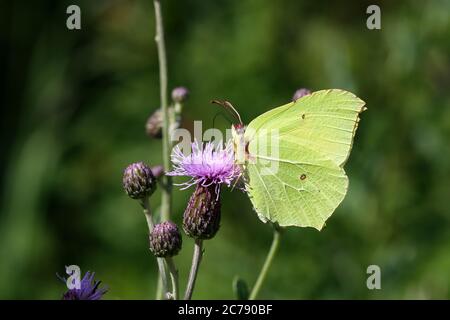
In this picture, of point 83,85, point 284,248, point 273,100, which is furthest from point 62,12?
point 284,248

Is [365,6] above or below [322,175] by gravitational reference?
above

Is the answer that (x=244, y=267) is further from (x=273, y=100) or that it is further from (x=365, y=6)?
(x=365, y=6)

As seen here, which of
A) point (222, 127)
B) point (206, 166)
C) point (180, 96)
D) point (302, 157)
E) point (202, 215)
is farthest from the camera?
point (222, 127)

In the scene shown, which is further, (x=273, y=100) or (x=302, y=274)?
(x=273, y=100)

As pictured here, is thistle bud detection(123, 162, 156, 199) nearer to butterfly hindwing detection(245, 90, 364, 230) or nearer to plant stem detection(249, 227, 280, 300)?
butterfly hindwing detection(245, 90, 364, 230)

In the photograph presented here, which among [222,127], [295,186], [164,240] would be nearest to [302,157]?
[295,186]

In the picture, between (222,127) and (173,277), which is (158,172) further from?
(222,127)
